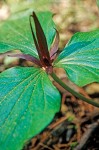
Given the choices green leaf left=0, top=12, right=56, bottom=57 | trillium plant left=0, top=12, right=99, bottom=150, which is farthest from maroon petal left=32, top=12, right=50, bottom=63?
green leaf left=0, top=12, right=56, bottom=57

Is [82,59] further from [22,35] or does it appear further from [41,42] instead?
[22,35]

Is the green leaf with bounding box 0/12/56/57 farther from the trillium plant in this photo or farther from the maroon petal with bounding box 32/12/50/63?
the maroon petal with bounding box 32/12/50/63

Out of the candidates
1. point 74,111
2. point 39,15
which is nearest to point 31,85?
point 39,15

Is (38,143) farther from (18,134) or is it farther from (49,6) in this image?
(49,6)

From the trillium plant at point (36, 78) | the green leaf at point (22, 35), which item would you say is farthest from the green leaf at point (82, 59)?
the green leaf at point (22, 35)

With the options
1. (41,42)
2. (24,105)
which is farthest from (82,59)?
(24,105)

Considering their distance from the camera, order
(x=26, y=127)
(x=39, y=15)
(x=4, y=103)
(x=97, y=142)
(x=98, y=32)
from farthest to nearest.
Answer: (x=97, y=142)
(x=39, y=15)
(x=98, y=32)
(x=4, y=103)
(x=26, y=127)
